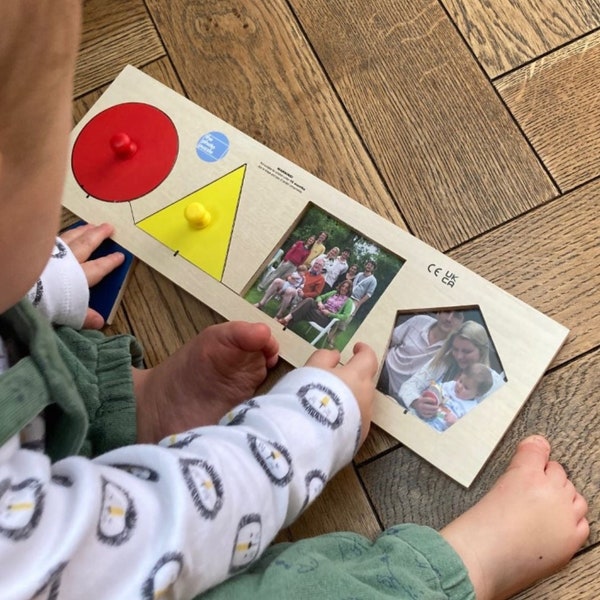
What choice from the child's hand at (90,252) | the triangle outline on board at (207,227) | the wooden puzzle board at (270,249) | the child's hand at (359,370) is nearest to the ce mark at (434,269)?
the wooden puzzle board at (270,249)

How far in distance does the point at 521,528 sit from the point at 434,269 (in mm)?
257

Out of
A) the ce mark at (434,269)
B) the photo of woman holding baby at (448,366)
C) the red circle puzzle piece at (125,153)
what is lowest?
the photo of woman holding baby at (448,366)

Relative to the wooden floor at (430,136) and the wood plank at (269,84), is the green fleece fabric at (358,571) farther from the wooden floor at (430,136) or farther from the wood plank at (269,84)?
the wood plank at (269,84)

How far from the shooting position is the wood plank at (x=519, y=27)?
2.45 feet

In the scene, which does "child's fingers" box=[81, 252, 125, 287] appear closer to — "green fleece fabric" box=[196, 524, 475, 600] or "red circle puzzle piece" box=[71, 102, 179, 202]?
"red circle puzzle piece" box=[71, 102, 179, 202]

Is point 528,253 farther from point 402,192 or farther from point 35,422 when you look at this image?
point 35,422

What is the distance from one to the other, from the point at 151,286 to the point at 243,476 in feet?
0.99

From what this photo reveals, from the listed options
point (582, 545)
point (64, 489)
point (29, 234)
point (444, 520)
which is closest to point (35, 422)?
point (64, 489)

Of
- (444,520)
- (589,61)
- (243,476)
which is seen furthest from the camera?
(589,61)

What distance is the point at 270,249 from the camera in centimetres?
72

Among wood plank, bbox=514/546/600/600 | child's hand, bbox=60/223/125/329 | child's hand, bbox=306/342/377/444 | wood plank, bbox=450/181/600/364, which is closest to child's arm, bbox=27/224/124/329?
child's hand, bbox=60/223/125/329

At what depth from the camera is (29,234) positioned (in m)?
0.36

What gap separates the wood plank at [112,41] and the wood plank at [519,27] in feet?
1.24

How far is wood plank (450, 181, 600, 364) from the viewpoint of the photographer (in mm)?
659
